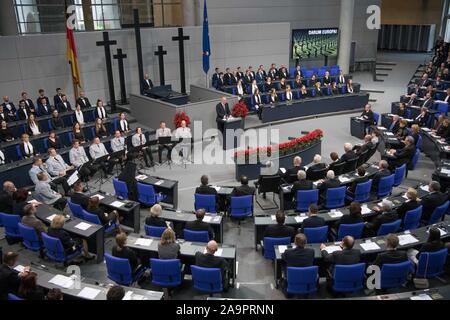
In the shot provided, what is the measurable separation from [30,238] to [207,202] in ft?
12.3

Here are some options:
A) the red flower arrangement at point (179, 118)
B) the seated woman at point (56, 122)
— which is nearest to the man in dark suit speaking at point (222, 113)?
the red flower arrangement at point (179, 118)

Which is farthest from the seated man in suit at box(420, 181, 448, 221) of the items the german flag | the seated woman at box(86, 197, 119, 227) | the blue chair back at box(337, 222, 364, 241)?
the german flag

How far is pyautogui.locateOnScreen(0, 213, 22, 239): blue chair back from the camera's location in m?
8.71

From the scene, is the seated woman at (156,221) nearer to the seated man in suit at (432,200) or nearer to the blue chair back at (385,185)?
the seated man in suit at (432,200)

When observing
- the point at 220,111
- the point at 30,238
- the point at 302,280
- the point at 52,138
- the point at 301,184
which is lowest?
the point at 302,280

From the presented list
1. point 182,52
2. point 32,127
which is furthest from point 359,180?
point 182,52

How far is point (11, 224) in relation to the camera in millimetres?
8820

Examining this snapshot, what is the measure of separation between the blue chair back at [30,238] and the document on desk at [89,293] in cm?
241

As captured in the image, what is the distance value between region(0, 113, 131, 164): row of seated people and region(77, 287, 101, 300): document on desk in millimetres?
7514

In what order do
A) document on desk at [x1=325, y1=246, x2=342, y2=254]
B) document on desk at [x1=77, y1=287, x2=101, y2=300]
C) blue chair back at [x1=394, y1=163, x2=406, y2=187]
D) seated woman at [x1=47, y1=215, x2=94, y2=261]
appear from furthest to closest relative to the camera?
1. blue chair back at [x1=394, y1=163, x2=406, y2=187]
2. seated woman at [x1=47, y1=215, x2=94, y2=261]
3. document on desk at [x1=325, y1=246, x2=342, y2=254]
4. document on desk at [x1=77, y1=287, x2=101, y2=300]

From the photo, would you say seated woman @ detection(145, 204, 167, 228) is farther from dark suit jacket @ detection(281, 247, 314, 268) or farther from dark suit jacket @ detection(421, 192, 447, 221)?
dark suit jacket @ detection(421, 192, 447, 221)

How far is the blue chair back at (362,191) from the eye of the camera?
10211 mm

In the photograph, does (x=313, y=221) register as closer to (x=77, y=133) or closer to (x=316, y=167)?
(x=316, y=167)
